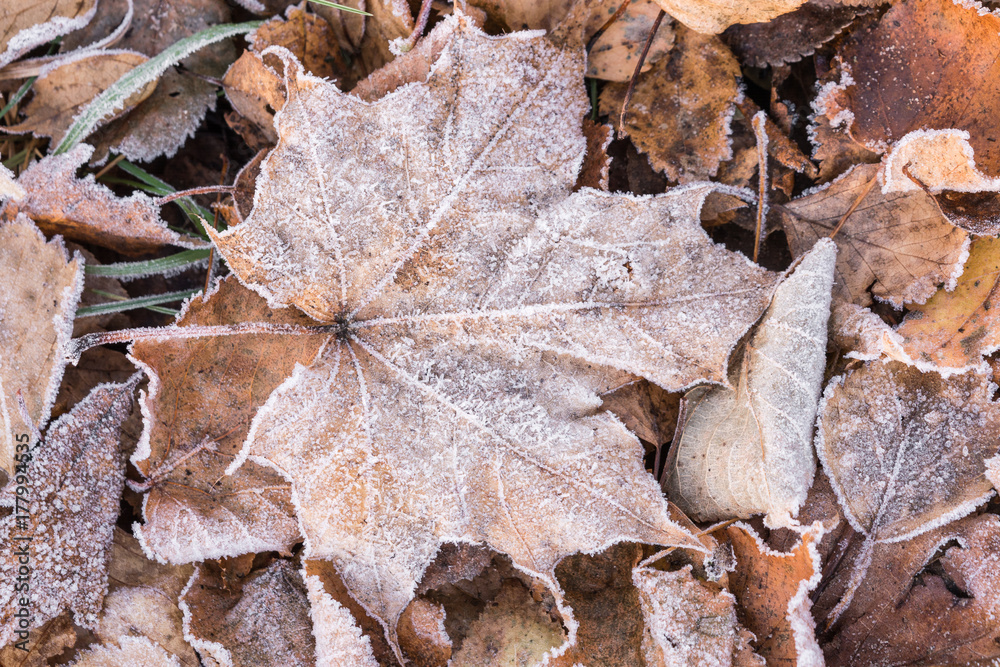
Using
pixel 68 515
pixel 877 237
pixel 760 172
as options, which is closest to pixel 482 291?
pixel 760 172

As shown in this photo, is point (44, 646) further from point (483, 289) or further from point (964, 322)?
point (964, 322)

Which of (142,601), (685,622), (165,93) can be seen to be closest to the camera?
(685,622)

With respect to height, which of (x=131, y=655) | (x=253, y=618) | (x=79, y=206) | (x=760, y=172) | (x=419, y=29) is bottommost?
(x=131, y=655)

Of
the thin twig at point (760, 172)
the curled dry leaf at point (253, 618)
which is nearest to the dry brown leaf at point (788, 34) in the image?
the thin twig at point (760, 172)

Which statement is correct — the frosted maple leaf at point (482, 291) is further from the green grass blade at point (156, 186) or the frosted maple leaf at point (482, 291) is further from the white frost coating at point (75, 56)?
the white frost coating at point (75, 56)

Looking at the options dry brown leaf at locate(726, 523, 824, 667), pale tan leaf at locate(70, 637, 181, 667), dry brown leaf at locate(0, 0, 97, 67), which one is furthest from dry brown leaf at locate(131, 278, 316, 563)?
dry brown leaf at locate(726, 523, 824, 667)

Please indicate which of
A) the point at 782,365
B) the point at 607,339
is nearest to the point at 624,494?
the point at 607,339

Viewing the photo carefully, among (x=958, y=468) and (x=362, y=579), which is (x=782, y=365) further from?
(x=362, y=579)
